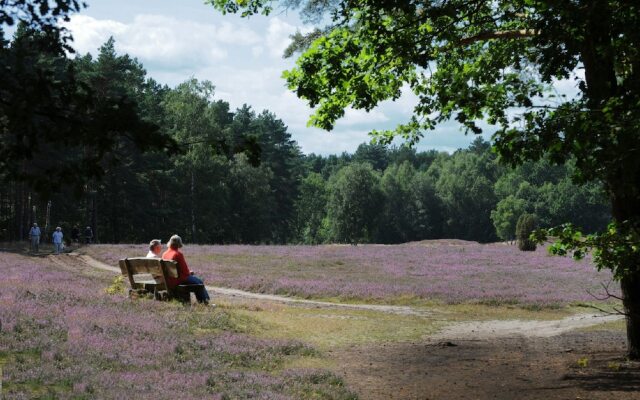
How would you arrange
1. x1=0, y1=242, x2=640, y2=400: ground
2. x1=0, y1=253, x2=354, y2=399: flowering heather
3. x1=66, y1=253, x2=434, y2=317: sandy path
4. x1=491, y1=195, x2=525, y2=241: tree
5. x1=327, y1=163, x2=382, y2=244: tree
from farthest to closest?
x1=327, y1=163, x2=382, y2=244: tree → x1=491, y1=195, x2=525, y2=241: tree → x1=66, y1=253, x2=434, y2=317: sandy path → x1=0, y1=242, x2=640, y2=400: ground → x1=0, y1=253, x2=354, y2=399: flowering heather

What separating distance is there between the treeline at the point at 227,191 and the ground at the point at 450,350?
4.21 meters

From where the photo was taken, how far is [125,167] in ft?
242

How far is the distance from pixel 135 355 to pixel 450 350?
18.5 ft

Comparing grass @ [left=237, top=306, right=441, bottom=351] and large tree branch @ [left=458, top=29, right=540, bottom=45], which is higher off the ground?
large tree branch @ [left=458, top=29, right=540, bottom=45]

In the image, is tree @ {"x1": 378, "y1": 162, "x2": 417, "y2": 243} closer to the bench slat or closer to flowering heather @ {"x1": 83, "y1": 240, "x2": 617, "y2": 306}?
flowering heather @ {"x1": 83, "y1": 240, "x2": 617, "y2": 306}

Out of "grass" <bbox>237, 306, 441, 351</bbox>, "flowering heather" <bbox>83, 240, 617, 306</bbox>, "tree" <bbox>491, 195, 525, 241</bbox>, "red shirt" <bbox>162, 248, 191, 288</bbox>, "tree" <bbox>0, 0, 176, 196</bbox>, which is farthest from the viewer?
"tree" <bbox>491, 195, 525, 241</bbox>

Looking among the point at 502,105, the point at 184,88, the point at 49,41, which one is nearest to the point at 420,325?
the point at 502,105

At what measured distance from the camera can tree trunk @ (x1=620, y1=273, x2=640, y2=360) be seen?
10.4 meters

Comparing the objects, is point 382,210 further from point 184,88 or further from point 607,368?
point 607,368

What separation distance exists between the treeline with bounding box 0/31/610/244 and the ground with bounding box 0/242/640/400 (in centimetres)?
421

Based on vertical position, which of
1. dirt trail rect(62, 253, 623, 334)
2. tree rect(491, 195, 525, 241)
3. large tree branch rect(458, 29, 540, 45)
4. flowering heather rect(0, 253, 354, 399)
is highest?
tree rect(491, 195, 525, 241)

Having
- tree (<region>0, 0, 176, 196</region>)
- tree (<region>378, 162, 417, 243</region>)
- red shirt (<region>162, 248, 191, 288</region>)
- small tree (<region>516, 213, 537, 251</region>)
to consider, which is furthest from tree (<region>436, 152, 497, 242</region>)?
tree (<region>0, 0, 176, 196</region>)

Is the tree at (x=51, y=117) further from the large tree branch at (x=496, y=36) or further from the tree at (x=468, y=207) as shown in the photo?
the tree at (x=468, y=207)

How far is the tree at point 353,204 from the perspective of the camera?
12812 centimetres
